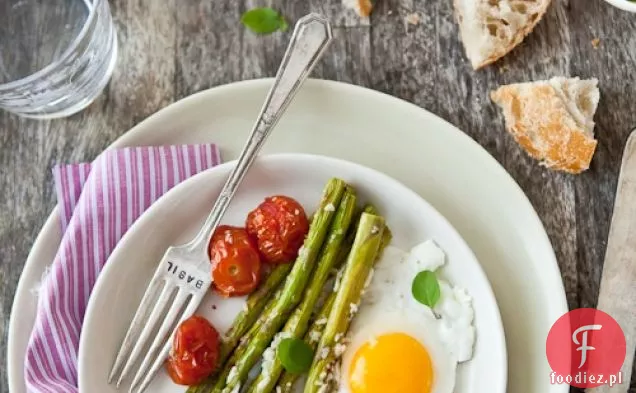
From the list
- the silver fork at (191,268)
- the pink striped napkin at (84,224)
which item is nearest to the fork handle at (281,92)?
the silver fork at (191,268)

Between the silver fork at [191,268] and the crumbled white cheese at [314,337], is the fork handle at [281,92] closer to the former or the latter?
the silver fork at [191,268]

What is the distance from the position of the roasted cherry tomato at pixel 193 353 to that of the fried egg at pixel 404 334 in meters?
0.33

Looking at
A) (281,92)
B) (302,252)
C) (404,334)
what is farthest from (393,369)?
(281,92)

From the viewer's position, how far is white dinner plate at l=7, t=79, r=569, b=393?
2.23 m

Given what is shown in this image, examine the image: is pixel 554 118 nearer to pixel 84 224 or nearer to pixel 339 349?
pixel 339 349

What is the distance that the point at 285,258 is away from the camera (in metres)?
2.20

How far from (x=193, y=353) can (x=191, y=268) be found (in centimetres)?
23

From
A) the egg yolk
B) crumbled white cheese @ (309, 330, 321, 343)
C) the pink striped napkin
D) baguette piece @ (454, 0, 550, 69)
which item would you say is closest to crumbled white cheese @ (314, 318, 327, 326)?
crumbled white cheese @ (309, 330, 321, 343)

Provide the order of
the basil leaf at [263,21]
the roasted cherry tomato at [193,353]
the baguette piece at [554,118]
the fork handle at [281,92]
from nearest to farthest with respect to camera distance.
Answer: the roasted cherry tomato at [193,353], the fork handle at [281,92], the baguette piece at [554,118], the basil leaf at [263,21]

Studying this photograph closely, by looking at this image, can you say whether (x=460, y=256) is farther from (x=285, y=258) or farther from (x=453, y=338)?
(x=285, y=258)

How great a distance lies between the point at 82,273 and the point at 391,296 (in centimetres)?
81

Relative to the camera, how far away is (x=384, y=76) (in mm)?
2436

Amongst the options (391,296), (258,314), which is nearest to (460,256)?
(391,296)

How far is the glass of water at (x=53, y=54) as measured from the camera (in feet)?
7.52
